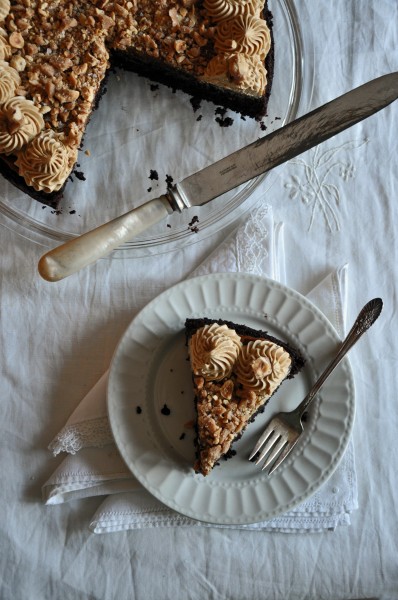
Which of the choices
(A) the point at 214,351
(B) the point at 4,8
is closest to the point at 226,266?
(A) the point at 214,351

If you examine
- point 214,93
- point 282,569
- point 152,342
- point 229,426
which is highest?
point 214,93

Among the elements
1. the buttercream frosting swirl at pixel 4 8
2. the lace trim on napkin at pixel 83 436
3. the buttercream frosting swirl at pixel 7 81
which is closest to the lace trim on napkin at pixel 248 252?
the lace trim on napkin at pixel 83 436

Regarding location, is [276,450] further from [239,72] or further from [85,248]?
[239,72]

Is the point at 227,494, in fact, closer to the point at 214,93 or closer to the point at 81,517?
the point at 81,517

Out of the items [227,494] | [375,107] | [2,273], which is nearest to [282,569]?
[227,494]

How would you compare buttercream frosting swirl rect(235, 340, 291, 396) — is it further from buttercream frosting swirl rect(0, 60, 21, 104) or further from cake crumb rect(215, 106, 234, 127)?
buttercream frosting swirl rect(0, 60, 21, 104)
